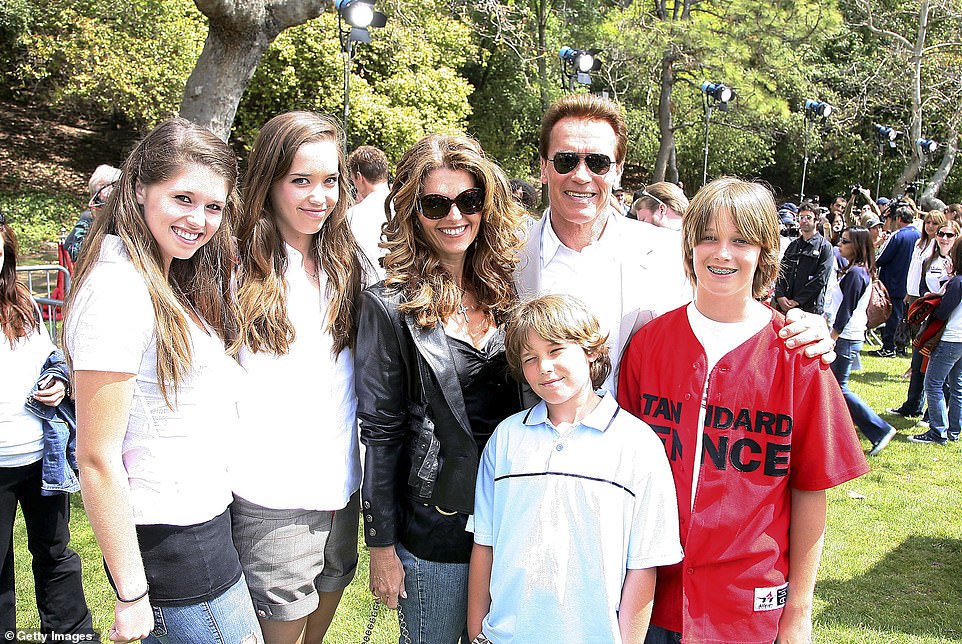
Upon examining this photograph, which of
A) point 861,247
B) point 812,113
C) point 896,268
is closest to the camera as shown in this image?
point 861,247

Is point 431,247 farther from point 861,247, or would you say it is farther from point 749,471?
point 861,247

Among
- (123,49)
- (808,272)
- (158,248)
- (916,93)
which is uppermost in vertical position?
(916,93)

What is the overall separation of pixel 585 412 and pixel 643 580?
46 centimetres

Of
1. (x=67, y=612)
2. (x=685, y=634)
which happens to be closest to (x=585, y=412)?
(x=685, y=634)

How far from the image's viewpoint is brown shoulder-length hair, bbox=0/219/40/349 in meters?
3.11

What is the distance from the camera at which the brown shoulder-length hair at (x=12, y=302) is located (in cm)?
311

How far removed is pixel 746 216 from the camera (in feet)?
6.73

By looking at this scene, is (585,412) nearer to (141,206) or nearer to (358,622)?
(141,206)

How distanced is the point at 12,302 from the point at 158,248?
1.52 metres

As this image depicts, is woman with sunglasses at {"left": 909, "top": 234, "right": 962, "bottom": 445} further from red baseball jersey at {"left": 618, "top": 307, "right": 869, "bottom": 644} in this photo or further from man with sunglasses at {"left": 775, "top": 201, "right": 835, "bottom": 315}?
red baseball jersey at {"left": 618, "top": 307, "right": 869, "bottom": 644}

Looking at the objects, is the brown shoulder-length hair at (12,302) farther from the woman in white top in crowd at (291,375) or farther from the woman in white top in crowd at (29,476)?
the woman in white top in crowd at (291,375)

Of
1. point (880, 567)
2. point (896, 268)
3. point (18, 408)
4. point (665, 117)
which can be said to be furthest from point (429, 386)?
point (665, 117)

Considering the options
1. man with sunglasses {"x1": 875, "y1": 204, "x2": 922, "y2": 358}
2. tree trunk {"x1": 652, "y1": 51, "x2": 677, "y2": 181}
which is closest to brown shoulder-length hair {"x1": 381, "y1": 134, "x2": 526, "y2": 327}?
man with sunglasses {"x1": 875, "y1": 204, "x2": 922, "y2": 358}

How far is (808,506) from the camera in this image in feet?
6.81
